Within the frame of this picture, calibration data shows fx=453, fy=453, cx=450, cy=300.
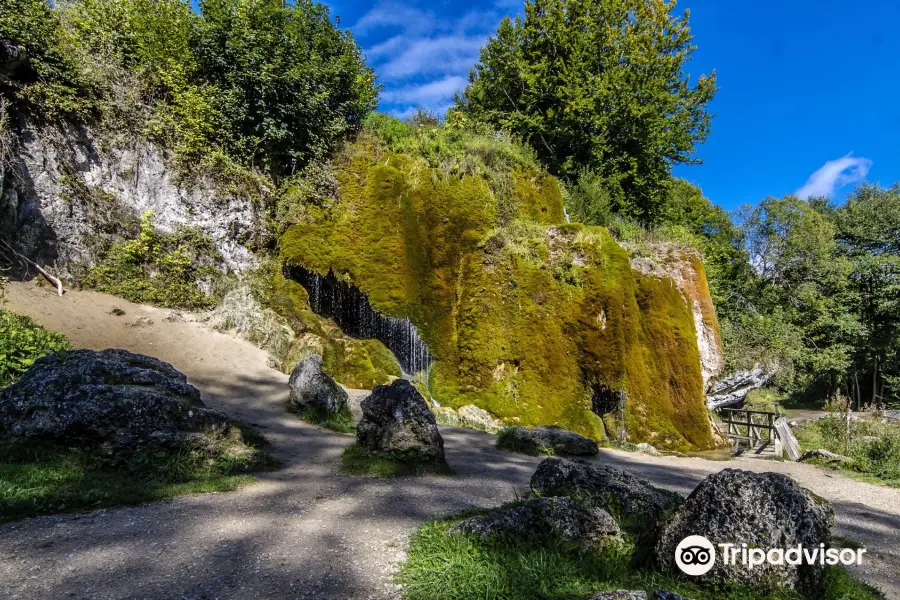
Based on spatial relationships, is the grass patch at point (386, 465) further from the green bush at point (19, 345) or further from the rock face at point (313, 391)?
the green bush at point (19, 345)

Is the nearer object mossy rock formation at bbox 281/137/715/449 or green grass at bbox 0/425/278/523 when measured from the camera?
green grass at bbox 0/425/278/523

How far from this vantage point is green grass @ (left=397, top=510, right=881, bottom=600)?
9.82 feet

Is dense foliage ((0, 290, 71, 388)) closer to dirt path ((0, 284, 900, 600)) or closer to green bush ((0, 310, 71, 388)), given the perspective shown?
green bush ((0, 310, 71, 388))

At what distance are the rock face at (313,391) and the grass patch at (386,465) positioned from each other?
278 cm

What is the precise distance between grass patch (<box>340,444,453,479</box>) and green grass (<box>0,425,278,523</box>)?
1.13m

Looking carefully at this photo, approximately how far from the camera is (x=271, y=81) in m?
14.4

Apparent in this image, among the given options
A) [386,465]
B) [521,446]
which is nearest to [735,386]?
[521,446]

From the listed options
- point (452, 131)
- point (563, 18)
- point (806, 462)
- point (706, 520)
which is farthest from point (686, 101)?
point (706, 520)

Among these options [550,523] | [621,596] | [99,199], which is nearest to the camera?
[621,596]

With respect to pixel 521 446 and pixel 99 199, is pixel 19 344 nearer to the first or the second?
pixel 99 199

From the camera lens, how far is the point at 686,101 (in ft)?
75.7

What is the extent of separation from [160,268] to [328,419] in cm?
773

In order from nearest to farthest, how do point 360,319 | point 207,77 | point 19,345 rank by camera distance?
point 19,345 → point 360,319 → point 207,77

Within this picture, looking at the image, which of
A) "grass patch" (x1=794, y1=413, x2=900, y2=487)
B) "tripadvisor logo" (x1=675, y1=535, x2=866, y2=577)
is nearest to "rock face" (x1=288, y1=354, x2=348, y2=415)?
"tripadvisor logo" (x1=675, y1=535, x2=866, y2=577)
